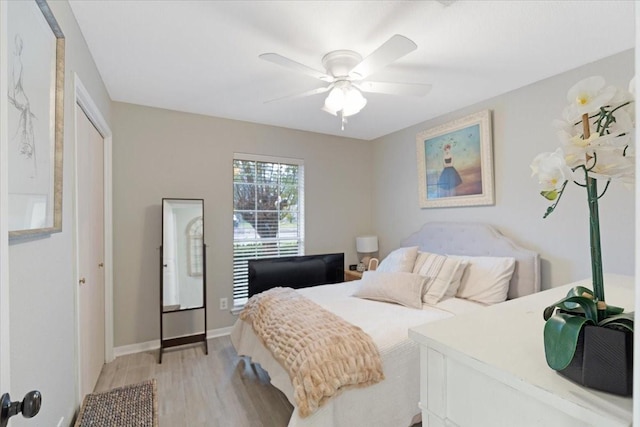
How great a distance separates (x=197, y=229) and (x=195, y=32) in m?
1.92

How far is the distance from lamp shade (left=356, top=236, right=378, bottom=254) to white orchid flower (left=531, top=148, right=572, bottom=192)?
3.63 metres

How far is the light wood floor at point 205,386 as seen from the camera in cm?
209

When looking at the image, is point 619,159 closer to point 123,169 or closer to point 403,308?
point 403,308

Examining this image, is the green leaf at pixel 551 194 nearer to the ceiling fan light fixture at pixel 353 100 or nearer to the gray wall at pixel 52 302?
the gray wall at pixel 52 302

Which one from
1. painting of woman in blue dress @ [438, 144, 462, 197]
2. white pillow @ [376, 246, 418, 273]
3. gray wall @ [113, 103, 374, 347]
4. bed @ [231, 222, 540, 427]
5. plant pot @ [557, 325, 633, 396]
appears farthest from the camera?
painting of woman in blue dress @ [438, 144, 462, 197]

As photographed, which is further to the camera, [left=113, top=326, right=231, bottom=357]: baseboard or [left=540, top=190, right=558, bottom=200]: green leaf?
[left=113, top=326, right=231, bottom=357]: baseboard

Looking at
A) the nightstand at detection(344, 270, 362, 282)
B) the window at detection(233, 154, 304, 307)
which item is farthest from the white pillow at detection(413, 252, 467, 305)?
the window at detection(233, 154, 304, 307)

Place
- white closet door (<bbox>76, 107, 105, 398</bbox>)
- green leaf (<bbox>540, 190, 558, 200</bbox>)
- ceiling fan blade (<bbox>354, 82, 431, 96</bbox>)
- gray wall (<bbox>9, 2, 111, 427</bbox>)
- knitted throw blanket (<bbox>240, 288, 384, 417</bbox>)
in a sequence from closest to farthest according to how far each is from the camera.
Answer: green leaf (<bbox>540, 190, 558, 200</bbox>) → gray wall (<bbox>9, 2, 111, 427</bbox>) → knitted throw blanket (<bbox>240, 288, 384, 417</bbox>) → white closet door (<bbox>76, 107, 105, 398</bbox>) → ceiling fan blade (<bbox>354, 82, 431, 96</bbox>)

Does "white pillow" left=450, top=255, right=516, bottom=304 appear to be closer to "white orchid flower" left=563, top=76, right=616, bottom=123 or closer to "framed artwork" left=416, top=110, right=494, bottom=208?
"framed artwork" left=416, top=110, right=494, bottom=208

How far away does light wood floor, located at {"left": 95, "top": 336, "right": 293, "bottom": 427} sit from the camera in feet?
6.86

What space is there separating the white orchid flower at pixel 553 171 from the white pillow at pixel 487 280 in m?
2.28

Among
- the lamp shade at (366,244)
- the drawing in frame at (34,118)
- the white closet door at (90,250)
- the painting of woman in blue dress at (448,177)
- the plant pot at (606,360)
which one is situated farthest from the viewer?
the lamp shade at (366,244)

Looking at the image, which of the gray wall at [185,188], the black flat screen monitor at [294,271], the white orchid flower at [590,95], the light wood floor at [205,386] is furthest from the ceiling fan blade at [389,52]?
the light wood floor at [205,386]

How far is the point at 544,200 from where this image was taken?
267 cm
